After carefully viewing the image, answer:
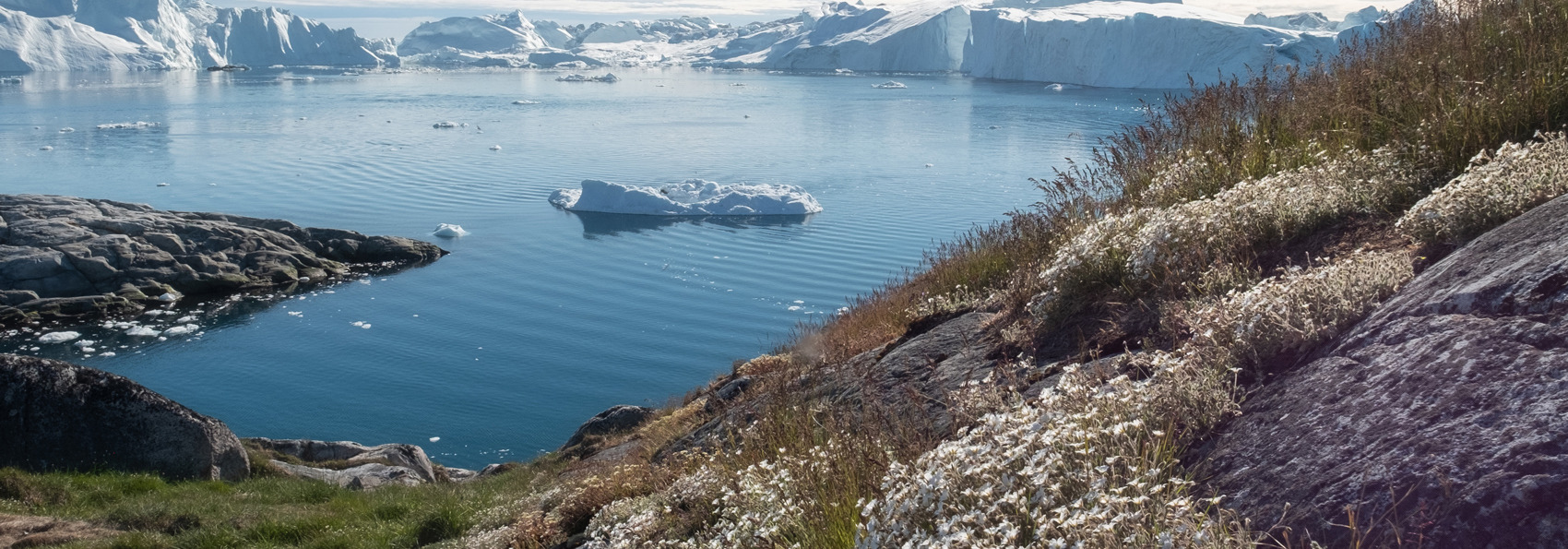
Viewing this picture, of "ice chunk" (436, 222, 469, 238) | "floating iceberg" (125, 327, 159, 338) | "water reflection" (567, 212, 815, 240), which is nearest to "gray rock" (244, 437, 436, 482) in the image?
"floating iceberg" (125, 327, 159, 338)

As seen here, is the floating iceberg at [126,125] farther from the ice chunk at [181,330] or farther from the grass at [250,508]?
the grass at [250,508]

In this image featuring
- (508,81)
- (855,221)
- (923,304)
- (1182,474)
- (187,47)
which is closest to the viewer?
(1182,474)

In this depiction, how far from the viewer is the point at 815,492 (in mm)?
3947

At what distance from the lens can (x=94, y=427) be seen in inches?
439

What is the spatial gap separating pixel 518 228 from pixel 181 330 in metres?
12.7

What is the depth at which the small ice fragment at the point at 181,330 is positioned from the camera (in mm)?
27297

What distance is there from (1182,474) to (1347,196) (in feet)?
9.72

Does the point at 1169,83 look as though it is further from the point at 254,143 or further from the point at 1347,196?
the point at 1347,196

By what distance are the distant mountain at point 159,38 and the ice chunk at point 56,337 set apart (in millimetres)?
163697

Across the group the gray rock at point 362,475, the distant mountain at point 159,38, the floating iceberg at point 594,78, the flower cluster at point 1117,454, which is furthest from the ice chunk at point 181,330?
the distant mountain at point 159,38

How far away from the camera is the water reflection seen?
37.9 meters

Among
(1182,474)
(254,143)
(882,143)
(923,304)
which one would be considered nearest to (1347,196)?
(1182,474)

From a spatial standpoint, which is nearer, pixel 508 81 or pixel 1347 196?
pixel 1347 196

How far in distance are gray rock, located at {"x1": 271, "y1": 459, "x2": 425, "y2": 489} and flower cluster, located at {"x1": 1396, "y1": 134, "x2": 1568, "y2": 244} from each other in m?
11.2
